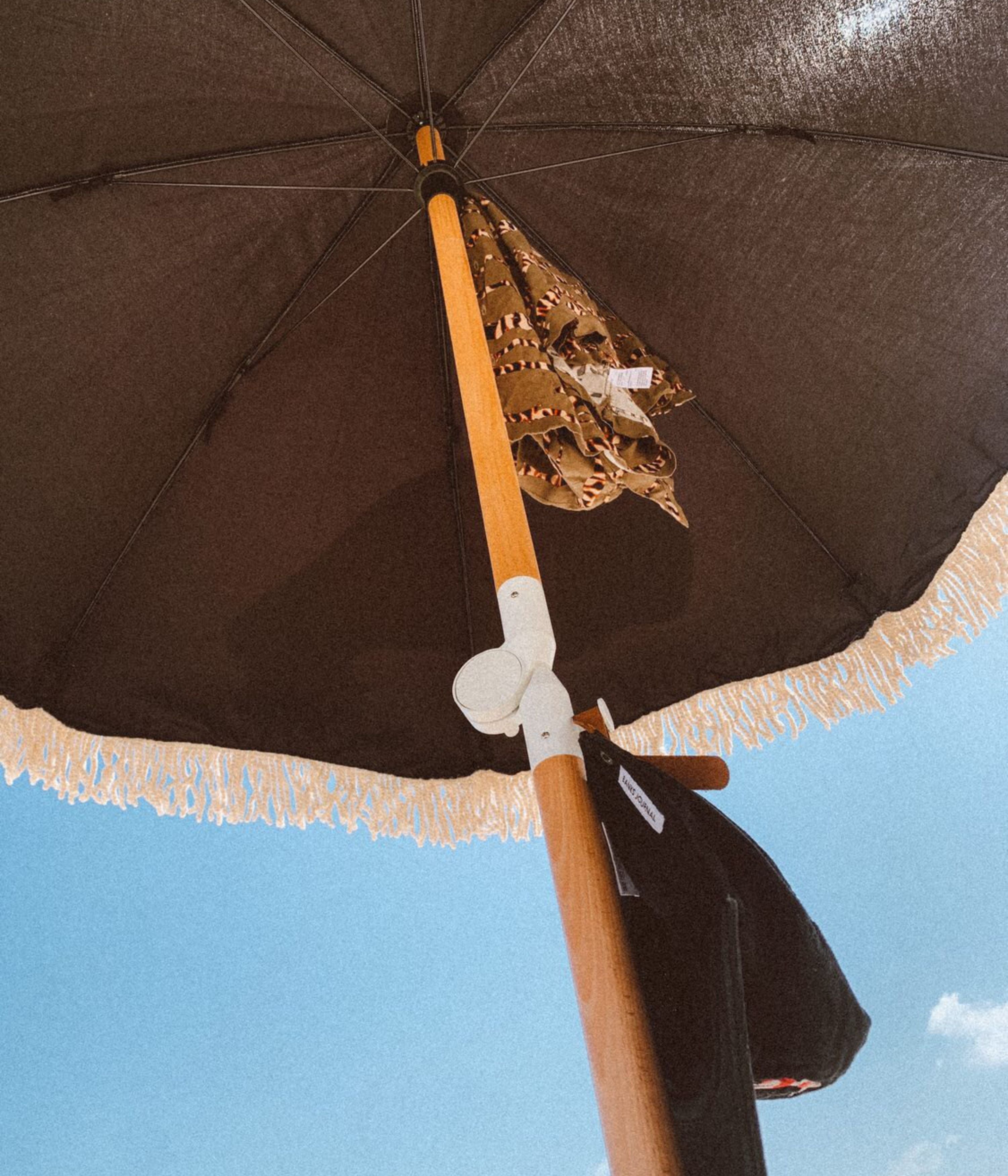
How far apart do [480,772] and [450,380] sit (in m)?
0.63

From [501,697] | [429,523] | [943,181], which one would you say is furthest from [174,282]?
[943,181]

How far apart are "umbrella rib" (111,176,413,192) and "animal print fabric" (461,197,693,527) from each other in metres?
0.13

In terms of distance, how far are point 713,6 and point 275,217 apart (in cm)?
69

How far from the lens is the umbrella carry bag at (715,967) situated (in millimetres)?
507

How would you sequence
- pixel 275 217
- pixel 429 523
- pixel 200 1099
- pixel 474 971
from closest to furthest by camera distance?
pixel 275 217
pixel 429 523
pixel 200 1099
pixel 474 971

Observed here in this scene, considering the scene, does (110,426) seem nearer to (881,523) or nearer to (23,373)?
(23,373)

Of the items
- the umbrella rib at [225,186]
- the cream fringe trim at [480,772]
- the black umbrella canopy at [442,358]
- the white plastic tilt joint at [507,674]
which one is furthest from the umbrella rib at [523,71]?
the cream fringe trim at [480,772]

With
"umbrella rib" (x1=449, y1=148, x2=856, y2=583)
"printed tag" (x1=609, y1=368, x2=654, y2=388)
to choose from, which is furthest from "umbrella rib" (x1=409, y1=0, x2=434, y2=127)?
"printed tag" (x1=609, y1=368, x2=654, y2=388)

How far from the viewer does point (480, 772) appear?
1.49 meters

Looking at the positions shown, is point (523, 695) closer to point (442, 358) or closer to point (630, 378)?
point (630, 378)

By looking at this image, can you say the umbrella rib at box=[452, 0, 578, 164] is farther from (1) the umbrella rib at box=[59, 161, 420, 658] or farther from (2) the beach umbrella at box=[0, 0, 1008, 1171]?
(1) the umbrella rib at box=[59, 161, 420, 658]

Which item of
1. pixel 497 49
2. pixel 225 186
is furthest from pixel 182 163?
pixel 497 49

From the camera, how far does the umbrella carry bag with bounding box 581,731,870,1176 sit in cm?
51

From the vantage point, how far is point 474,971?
784 centimetres
